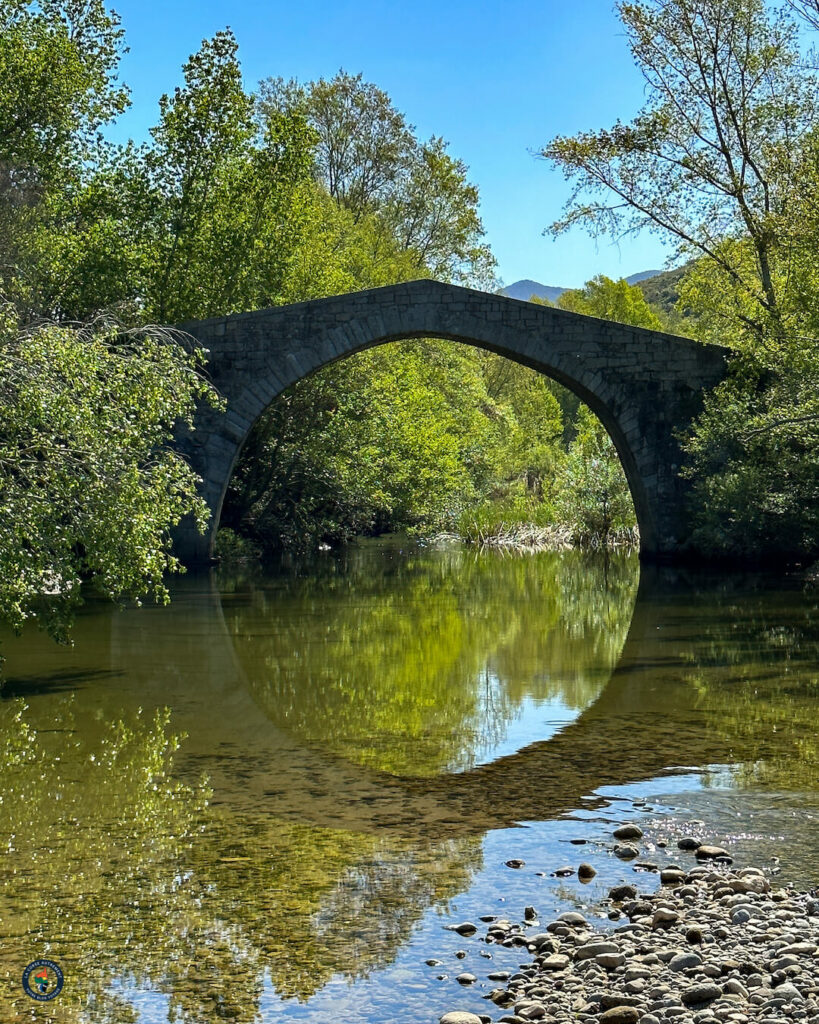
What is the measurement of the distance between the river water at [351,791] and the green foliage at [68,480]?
93 centimetres

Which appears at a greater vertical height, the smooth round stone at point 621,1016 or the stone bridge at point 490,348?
the stone bridge at point 490,348

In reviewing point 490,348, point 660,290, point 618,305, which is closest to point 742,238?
point 490,348

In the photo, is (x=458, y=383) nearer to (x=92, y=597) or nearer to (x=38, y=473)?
(x=92, y=597)

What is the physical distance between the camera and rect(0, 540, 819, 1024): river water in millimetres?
4059

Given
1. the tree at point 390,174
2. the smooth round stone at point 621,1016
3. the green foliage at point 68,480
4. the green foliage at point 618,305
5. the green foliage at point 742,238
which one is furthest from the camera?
the green foliage at point 618,305

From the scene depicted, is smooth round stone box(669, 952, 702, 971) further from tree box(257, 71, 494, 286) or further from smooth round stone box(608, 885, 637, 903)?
tree box(257, 71, 494, 286)

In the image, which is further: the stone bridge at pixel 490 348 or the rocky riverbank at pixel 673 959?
the stone bridge at pixel 490 348

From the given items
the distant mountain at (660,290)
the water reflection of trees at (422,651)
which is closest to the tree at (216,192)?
the water reflection of trees at (422,651)

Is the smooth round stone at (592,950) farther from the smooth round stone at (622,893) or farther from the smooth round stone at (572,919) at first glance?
the smooth round stone at (622,893)

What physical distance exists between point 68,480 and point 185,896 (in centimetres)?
376

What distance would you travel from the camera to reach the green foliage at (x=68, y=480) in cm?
754

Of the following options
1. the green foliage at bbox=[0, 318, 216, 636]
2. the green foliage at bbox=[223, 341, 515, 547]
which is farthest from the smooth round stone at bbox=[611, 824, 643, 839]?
the green foliage at bbox=[223, 341, 515, 547]

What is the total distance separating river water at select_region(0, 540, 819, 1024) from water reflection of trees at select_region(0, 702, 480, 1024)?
0.04ft

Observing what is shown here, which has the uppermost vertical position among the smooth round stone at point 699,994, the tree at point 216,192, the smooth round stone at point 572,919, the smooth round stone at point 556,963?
the tree at point 216,192
